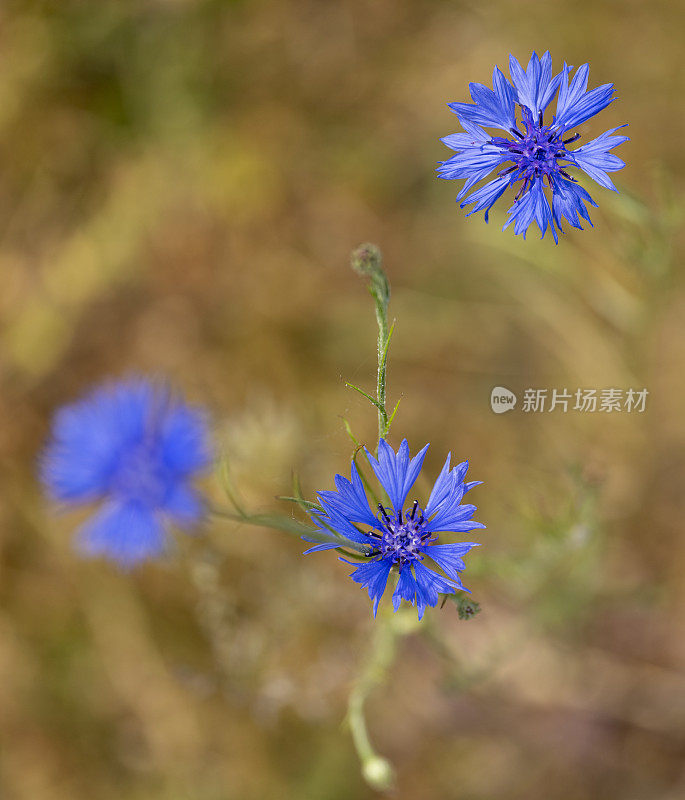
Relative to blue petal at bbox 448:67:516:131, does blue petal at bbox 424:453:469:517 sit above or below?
below

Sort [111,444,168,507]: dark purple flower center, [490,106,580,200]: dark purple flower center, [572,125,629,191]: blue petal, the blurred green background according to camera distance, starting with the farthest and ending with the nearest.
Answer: the blurred green background → [111,444,168,507]: dark purple flower center → [490,106,580,200]: dark purple flower center → [572,125,629,191]: blue petal

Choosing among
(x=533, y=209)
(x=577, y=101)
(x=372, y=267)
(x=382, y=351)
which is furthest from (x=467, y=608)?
(x=577, y=101)

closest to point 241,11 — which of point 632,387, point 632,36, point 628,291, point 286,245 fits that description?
point 286,245

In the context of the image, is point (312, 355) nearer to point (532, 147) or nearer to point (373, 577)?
point (532, 147)

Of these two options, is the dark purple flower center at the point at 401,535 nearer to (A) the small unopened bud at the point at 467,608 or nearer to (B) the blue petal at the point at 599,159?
(A) the small unopened bud at the point at 467,608

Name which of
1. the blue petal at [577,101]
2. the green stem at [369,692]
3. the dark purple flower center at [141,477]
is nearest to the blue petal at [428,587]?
the green stem at [369,692]

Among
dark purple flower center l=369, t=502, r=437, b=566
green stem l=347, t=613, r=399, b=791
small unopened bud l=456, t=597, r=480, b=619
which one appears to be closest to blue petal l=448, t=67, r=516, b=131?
dark purple flower center l=369, t=502, r=437, b=566

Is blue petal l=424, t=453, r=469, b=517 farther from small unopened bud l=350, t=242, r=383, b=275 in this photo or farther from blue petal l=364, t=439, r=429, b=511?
small unopened bud l=350, t=242, r=383, b=275
